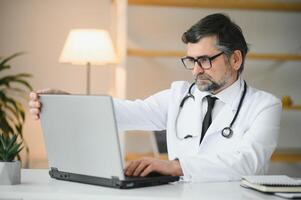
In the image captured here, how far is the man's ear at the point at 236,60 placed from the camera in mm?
2452

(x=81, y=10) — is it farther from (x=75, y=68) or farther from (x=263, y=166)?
(x=263, y=166)

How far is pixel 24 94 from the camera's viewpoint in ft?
13.7

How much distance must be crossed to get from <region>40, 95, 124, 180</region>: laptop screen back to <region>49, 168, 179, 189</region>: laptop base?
0.6 inches

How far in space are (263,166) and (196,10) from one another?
2109 mm

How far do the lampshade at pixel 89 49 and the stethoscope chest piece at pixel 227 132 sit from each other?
1.55m

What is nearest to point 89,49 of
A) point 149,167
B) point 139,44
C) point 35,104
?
point 139,44

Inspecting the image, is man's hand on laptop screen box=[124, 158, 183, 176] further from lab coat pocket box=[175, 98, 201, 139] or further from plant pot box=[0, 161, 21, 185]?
lab coat pocket box=[175, 98, 201, 139]

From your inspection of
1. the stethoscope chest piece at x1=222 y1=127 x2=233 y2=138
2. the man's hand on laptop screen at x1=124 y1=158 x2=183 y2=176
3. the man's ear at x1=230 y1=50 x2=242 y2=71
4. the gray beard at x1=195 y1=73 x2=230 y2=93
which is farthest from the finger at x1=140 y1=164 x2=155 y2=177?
the man's ear at x1=230 y1=50 x2=242 y2=71

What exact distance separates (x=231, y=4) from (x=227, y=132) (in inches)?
68.1

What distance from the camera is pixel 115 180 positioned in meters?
1.71

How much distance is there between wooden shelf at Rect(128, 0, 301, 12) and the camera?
12.3ft

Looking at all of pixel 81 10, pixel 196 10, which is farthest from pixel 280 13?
pixel 81 10

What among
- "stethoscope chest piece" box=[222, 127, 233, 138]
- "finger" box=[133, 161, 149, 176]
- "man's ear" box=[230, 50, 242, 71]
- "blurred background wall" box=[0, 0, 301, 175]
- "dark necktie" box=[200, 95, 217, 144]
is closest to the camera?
"finger" box=[133, 161, 149, 176]

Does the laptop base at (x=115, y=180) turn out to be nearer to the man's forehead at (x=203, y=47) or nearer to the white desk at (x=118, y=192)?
the white desk at (x=118, y=192)
